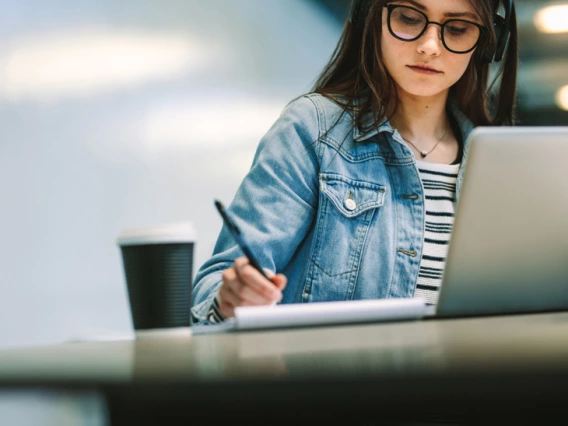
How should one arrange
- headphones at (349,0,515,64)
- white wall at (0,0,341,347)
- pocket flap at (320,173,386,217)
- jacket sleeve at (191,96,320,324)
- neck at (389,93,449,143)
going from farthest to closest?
white wall at (0,0,341,347) < neck at (389,93,449,143) < headphones at (349,0,515,64) < pocket flap at (320,173,386,217) < jacket sleeve at (191,96,320,324)

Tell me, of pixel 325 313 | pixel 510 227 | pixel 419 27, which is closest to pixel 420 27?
pixel 419 27

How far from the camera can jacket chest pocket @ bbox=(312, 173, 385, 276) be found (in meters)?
1.47

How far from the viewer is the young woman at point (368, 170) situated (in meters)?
1.46

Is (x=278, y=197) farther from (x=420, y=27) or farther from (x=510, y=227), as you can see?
(x=510, y=227)

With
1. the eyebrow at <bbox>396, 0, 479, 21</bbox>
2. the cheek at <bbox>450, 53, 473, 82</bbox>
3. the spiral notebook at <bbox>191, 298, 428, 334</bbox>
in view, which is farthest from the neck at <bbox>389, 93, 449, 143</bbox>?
the spiral notebook at <bbox>191, 298, 428, 334</bbox>

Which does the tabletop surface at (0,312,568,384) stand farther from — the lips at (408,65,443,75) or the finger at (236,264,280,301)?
the lips at (408,65,443,75)

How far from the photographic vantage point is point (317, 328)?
80 cm

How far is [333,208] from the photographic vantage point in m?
1.48

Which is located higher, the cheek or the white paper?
the cheek

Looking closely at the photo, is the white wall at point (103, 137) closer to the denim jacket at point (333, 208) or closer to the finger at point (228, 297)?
the denim jacket at point (333, 208)

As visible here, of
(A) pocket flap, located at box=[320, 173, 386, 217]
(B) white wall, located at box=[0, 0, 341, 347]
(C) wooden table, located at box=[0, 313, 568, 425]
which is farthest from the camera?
(B) white wall, located at box=[0, 0, 341, 347]

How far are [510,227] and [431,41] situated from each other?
76 centimetres

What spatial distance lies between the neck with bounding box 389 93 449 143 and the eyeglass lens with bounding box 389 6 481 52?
0.56 feet

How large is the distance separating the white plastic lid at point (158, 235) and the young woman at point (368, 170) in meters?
0.48
